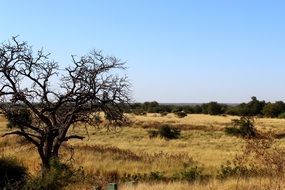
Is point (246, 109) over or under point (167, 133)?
over

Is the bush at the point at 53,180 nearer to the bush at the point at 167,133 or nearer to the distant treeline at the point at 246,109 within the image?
the bush at the point at 167,133

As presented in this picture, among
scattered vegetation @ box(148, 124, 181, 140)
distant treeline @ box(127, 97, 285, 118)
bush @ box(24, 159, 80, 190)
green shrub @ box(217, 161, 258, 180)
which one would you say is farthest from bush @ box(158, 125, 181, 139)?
distant treeline @ box(127, 97, 285, 118)

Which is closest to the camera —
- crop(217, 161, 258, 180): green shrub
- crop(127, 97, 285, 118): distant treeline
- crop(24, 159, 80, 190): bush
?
crop(24, 159, 80, 190): bush

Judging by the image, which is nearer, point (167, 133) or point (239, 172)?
point (239, 172)

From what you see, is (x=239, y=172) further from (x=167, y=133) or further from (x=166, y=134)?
(x=167, y=133)

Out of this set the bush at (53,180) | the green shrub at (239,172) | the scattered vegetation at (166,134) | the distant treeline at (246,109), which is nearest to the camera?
the bush at (53,180)

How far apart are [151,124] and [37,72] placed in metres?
39.7

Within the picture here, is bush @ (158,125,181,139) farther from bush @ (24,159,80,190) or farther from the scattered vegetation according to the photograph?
bush @ (24,159,80,190)

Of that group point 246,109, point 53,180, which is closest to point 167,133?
point 53,180

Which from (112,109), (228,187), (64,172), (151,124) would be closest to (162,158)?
(112,109)

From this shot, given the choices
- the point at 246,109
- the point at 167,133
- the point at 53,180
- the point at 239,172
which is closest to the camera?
the point at 53,180

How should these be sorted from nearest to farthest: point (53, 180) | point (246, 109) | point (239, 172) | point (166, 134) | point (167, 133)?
point (53, 180) → point (239, 172) → point (166, 134) → point (167, 133) → point (246, 109)

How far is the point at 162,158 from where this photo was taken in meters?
23.2

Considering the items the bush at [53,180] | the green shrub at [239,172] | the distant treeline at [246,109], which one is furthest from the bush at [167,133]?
the distant treeline at [246,109]
